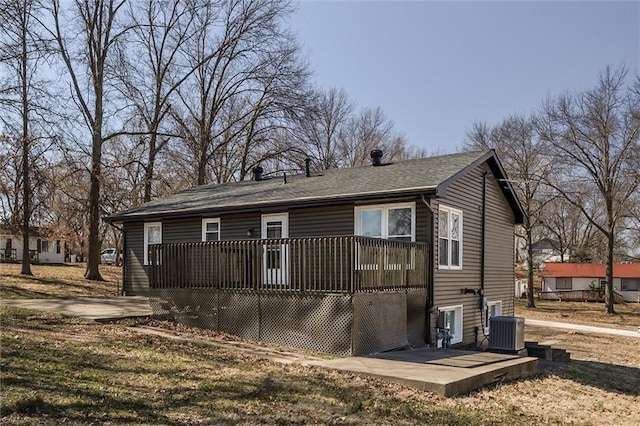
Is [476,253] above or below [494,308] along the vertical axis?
above

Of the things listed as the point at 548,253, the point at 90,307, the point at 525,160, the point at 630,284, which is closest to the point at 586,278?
the point at 630,284

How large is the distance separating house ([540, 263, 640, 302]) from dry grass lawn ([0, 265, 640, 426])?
36.7m

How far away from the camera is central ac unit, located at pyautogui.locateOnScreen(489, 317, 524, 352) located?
1328 centimetres

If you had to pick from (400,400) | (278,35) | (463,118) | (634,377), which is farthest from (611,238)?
(400,400)

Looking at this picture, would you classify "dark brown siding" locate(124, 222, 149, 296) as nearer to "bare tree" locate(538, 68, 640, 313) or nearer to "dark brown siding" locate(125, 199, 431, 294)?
"dark brown siding" locate(125, 199, 431, 294)

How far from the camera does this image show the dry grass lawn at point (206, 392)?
6082 mm

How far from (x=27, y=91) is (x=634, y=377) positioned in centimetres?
1648

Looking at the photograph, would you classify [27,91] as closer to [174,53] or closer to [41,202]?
[41,202]

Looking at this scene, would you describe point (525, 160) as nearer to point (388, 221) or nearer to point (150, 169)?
point (150, 169)

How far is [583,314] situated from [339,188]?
23.5 meters

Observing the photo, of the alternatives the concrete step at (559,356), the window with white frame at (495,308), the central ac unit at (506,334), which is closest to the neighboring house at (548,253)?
the window with white frame at (495,308)

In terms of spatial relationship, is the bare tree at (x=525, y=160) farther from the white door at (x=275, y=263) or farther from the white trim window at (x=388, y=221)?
the white door at (x=275, y=263)

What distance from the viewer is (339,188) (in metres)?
14.4

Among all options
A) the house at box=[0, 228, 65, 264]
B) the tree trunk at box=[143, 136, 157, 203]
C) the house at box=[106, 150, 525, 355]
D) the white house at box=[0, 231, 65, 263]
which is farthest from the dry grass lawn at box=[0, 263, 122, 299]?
the white house at box=[0, 231, 65, 263]
